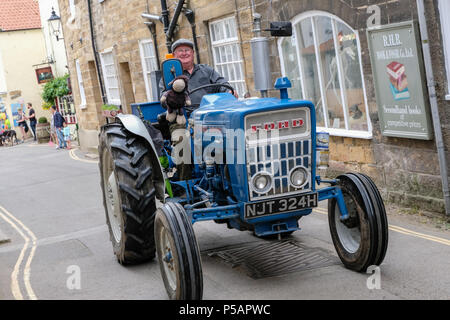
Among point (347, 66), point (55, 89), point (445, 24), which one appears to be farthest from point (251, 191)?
point (55, 89)

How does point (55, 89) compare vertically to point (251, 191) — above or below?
above

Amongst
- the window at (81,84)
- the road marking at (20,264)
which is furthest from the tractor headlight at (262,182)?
the window at (81,84)

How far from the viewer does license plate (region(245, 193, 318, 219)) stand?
5.21m

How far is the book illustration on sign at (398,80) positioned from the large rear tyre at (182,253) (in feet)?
13.2

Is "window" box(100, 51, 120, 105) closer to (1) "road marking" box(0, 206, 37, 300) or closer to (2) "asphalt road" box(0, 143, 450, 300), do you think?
(1) "road marking" box(0, 206, 37, 300)

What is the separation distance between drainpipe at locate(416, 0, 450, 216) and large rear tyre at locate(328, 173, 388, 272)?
2.04m

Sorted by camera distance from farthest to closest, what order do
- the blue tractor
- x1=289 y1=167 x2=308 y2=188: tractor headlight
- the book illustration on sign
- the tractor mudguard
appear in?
the book illustration on sign < the tractor mudguard < x1=289 y1=167 x2=308 y2=188: tractor headlight < the blue tractor

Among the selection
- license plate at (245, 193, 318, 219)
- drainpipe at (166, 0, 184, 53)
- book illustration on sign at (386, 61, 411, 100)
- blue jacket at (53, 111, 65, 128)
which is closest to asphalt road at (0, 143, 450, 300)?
license plate at (245, 193, 318, 219)

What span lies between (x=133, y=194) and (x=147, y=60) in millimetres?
11628

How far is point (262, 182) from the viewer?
208 inches

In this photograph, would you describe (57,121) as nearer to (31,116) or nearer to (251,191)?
(31,116)
